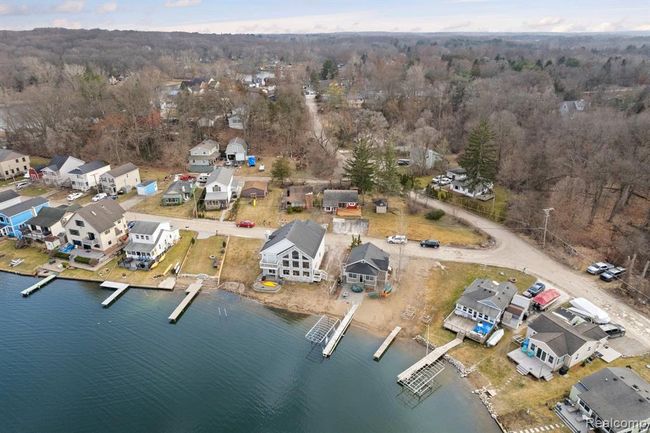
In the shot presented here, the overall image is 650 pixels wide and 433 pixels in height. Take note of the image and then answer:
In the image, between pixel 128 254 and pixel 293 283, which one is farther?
pixel 128 254

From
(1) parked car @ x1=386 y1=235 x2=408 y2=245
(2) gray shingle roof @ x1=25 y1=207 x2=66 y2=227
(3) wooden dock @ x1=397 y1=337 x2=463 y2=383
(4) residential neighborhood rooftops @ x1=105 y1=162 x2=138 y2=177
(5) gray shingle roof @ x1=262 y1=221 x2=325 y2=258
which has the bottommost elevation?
(3) wooden dock @ x1=397 y1=337 x2=463 y2=383

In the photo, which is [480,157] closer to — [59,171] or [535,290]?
[535,290]

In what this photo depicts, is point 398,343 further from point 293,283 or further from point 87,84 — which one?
point 87,84

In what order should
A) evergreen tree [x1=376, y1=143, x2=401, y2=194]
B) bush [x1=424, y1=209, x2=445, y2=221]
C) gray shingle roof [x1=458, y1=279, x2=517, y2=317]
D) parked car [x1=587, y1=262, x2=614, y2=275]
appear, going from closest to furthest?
gray shingle roof [x1=458, y1=279, x2=517, y2=317] → parked car [x1=587, y1=262, x2=614, y2=275] → bush [x1=424, y1=209, x2=445, y2=221] → evergreen tree [x1=376, y1=143, x2=401, y2=194]

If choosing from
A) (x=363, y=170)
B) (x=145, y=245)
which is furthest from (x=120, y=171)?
(x=363, y=170)

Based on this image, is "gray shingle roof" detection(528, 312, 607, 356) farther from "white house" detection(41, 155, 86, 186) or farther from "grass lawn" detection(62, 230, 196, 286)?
"white house" detection(41, 155, 86, 186)

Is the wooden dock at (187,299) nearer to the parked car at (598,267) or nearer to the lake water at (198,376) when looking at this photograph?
the lake water at (198,376)

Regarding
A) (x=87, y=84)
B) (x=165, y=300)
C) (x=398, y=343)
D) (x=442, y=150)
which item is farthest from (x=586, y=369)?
(x=87, y=84)

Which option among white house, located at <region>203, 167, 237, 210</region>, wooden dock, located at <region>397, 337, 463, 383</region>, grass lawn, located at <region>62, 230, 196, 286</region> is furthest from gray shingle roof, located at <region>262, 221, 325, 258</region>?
white house, located at <region>203, 167, 237, 210</region>
